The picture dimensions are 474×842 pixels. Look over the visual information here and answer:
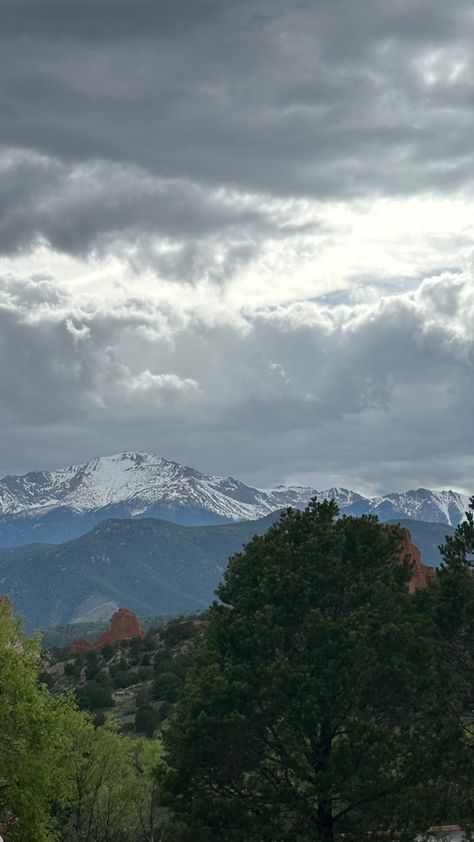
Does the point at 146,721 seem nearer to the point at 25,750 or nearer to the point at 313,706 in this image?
the point at 25,750

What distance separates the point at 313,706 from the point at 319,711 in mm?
807

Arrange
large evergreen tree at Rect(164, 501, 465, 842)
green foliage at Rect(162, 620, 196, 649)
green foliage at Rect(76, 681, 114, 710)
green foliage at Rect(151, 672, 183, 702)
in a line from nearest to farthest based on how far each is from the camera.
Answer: large evergreen tree at Rect(164, 501, 465, 842) → green foliage at Rect(151, 672, 183, 702) → green foliage at Rect(76, 681, 114, 710) → green foliage at Rect(162, 620, 196, 649)

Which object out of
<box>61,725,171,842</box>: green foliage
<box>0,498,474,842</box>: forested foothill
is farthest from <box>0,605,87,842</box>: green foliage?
<box>61,725,171,842</box>: green foliage

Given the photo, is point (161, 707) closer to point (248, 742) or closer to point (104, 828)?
point (104, 828)

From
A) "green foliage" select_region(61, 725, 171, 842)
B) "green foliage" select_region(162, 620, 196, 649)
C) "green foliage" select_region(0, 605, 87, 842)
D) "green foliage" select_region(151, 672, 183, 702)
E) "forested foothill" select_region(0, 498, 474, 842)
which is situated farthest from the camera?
"green foliage" select_region(162, 620, 196, 649)

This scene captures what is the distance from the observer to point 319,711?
2031 inches

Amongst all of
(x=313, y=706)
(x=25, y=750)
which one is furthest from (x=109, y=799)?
(x=313, y=706)

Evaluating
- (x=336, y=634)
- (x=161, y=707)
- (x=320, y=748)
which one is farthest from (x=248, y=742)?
(x=161, y=707)

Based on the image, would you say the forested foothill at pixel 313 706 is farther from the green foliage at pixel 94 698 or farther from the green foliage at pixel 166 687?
the green foliage at pixel 94 698

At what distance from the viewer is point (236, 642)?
5572 cm

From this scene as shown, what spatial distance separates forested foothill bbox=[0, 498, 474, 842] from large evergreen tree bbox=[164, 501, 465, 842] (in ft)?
0.26

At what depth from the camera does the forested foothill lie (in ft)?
169

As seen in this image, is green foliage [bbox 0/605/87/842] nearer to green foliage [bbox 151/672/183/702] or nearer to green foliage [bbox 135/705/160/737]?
green foliage [bbox 135/705/160/737]

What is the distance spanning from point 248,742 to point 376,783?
659cm
